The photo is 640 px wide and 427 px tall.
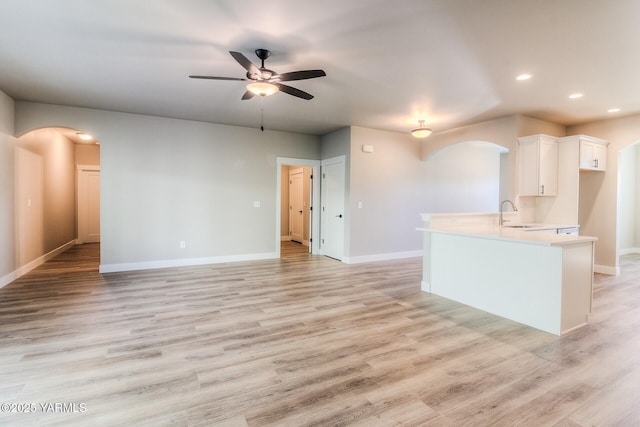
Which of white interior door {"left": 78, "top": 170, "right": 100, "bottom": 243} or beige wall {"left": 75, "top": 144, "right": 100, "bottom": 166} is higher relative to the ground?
beige wall {"left": 75, "top": 144, "right": 100, "bottom": 166}

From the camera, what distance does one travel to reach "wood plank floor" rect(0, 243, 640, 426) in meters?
1.86

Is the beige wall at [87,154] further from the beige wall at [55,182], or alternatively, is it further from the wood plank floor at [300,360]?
the wood plank floor at [300,360]

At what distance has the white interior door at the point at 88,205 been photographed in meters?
8.91

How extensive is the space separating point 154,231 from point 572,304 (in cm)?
617

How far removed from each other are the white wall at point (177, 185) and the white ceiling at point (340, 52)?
0.55 meters

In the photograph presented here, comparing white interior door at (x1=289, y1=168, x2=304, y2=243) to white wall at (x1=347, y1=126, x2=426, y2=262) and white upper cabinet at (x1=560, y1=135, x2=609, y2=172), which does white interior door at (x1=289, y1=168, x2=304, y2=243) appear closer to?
white wall at (x1=347, y1=126, x2=426, y2=262)

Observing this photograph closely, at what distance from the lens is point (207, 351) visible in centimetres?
261

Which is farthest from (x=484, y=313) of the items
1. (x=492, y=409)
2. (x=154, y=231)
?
(x=154, y=231)

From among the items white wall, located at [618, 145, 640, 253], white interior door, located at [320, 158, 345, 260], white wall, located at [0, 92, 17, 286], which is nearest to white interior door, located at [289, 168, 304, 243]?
white interior door, located at [320, 158, 345, 260]

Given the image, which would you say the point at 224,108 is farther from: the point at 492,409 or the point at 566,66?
the point at 492,409

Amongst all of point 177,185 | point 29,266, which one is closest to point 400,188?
point 177,185

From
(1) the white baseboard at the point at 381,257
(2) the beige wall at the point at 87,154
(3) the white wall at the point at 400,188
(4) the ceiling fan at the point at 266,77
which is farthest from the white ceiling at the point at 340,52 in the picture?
(2) the beige wall at the point at 87,154

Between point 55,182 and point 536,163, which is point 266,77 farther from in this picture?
point 55,182

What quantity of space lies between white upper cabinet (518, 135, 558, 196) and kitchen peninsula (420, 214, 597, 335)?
6.64 feet
